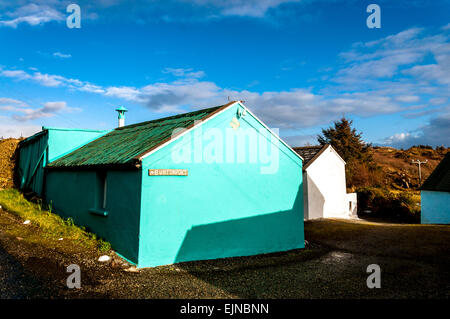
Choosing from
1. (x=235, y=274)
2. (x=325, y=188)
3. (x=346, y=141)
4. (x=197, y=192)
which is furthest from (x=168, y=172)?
(x=346, y=141)

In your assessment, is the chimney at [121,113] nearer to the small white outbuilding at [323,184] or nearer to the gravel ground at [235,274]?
the gravel ground at [235,274]

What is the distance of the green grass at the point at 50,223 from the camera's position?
9.88 metres

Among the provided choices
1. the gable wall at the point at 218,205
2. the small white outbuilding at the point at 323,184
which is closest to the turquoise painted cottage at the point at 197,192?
the gable wall at the point at 218,205

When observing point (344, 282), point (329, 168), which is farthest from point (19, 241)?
point (329, 168)

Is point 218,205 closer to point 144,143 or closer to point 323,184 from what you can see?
point 144,143

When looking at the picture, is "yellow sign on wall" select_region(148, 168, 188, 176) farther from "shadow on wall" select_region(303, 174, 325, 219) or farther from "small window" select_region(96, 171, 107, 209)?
"shadow on wall" select_region(303, 174, 325, 219)

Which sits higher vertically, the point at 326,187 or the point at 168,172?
the point at 168,172

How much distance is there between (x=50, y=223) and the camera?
462 inches

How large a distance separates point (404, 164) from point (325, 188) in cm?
3785

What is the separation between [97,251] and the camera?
9125 millimetres

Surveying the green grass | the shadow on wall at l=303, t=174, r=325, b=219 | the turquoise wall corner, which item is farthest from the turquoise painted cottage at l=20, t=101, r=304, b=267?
the turquoise wall corner

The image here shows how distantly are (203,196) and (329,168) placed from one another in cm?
1548

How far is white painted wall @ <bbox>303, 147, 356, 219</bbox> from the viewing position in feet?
66.3
